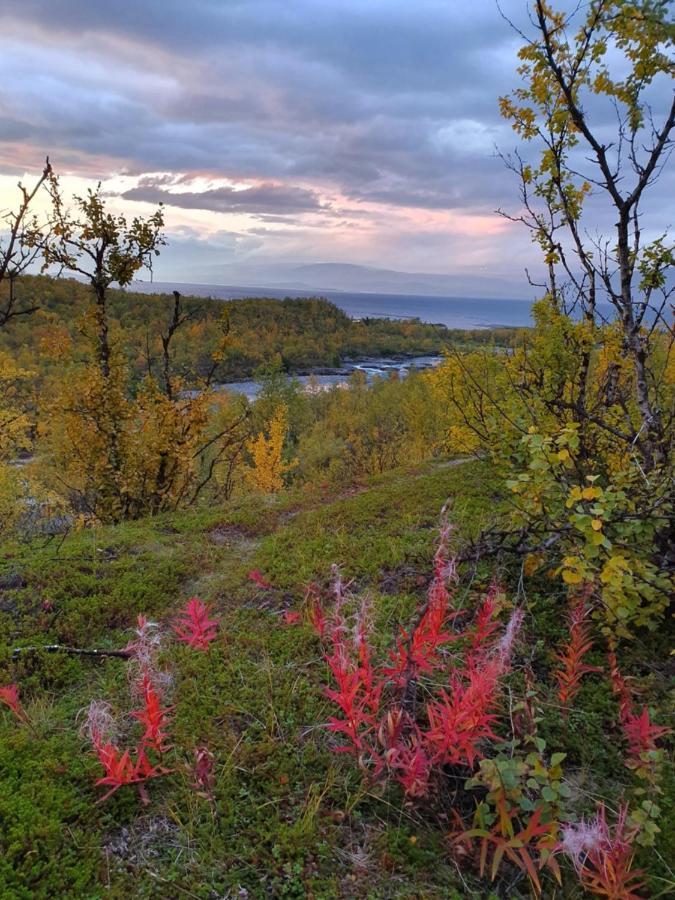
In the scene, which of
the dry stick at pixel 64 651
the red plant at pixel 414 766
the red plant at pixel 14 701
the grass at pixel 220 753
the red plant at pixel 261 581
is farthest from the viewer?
the red plant at pixel 261 581

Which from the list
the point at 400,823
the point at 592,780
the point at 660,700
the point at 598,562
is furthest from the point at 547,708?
the point at 400,823

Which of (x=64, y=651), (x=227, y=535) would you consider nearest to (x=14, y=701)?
(x=64, y=651)

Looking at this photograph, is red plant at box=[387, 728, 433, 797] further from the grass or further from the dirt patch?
the dirt patch

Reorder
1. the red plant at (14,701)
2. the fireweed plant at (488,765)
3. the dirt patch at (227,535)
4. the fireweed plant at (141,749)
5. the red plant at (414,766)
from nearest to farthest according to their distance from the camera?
1. the fireweed plant at (488,765)
2. the red plant at (414,766)
3. the fireweed plant at (141,749)
4. the red plant at (14,701)
5. the dirt patch at (227,535)

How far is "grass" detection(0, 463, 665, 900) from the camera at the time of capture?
95.3 inches

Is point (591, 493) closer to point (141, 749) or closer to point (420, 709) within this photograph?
point (420, 709)

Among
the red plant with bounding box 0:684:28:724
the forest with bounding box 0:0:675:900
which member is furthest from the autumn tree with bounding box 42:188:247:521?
the red plant with bounding box 0:684:28:724

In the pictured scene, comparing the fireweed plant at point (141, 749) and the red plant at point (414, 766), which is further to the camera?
the fireweed plant at point (141, 749)


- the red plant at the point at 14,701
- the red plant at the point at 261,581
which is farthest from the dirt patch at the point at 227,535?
the red plant at the point at 14,701

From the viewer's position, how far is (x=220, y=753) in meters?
3.11

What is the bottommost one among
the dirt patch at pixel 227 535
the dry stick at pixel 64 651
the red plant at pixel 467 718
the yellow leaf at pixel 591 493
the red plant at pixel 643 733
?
the dirt patch at pixel 227 535

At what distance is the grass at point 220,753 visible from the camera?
242cm

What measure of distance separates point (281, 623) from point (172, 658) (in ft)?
3.23

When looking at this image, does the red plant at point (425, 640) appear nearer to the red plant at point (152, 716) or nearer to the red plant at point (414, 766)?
the red plant at point (414, 766)
